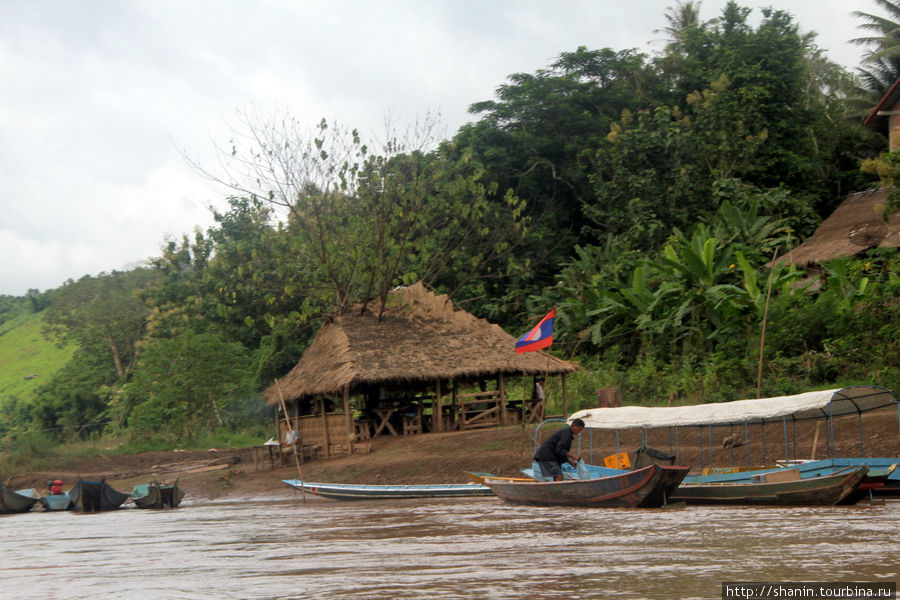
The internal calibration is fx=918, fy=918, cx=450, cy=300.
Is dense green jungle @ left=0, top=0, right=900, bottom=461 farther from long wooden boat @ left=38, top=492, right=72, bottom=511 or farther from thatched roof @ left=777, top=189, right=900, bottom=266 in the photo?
long wooden boat @ left=38, top=492, right=72, bottom=511

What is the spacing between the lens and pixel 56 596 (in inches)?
326

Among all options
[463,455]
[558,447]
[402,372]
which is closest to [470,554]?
[558,447]

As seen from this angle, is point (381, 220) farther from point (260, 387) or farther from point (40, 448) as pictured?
point (40, 448)

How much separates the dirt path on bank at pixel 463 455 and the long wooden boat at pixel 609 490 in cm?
351

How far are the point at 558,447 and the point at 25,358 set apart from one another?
2095 inches

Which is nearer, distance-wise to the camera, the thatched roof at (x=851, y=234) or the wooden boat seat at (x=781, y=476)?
the wooden boat seat at (x=781, y=476)

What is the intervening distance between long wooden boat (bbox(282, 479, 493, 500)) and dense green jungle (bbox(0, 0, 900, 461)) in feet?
22.0

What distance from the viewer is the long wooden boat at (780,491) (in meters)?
12.2

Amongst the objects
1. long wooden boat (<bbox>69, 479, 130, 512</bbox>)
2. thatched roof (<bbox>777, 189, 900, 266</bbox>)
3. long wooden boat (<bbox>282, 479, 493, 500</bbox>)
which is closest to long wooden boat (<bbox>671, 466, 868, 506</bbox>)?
long wooden boat (<bbox>282, 479, 493, 500</bbox>)

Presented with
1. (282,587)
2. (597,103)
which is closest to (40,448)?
(597,103)

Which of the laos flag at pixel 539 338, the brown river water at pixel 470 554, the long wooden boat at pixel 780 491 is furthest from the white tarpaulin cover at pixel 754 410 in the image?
the laos flag at pixel 539 338

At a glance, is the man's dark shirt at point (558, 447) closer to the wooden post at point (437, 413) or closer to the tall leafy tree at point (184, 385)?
the wooden post at point (437, 413)

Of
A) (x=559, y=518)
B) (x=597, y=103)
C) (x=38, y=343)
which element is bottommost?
(x=559, y=518)

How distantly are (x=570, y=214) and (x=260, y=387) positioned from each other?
13599 millimetres
